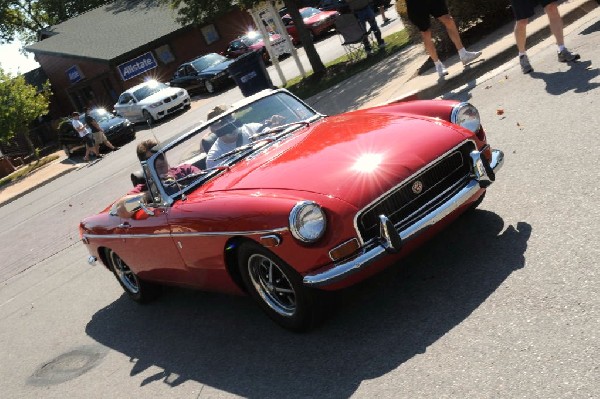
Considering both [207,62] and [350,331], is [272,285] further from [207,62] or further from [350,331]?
[207,62]

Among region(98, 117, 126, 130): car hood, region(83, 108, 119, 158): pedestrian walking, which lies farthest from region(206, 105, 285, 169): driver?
region(98, 117, 126, 130): car hood

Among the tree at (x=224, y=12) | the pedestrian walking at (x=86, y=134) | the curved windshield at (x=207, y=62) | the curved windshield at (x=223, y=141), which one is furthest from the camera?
the curved windshield at (x=207, y=62)

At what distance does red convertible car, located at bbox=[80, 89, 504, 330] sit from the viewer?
425cm

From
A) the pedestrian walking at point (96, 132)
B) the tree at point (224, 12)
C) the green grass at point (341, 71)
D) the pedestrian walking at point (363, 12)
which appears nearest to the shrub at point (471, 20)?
the green grass at point (341, 71)

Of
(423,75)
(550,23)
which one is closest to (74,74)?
(423,75)

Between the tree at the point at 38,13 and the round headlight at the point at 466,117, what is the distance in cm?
6864

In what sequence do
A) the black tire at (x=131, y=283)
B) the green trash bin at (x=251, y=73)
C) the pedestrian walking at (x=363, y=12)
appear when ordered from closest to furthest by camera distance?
the black tire at (x=131, y=283) < the green trash bin at (x=251, y=73) < the pedestrian walking at (x=363, y=12)

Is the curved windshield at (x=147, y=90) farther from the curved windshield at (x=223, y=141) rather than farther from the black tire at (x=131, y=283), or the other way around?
the curved windshield at (x=223, y=141)

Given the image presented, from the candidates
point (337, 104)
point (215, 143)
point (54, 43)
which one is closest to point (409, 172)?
point (215, 143)

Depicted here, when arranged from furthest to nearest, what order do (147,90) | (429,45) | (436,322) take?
1. (147,90)
2. (429,45)
3. (436,322)

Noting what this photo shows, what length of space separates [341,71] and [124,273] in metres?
11.5

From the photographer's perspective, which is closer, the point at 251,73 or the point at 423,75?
the point at 423,75

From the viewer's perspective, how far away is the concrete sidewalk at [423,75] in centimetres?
1022

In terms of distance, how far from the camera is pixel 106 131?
86.9 feet
